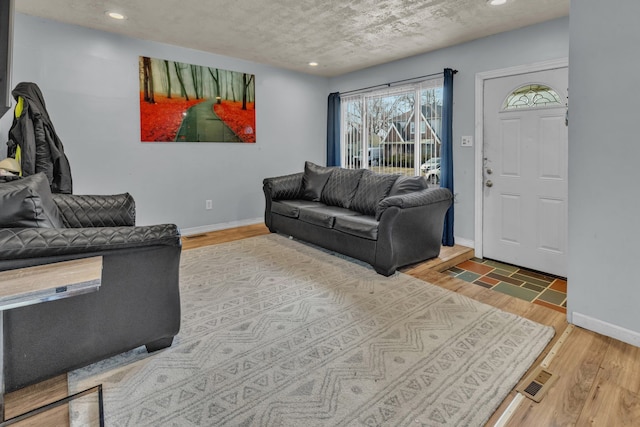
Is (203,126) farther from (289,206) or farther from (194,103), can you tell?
(289,206)

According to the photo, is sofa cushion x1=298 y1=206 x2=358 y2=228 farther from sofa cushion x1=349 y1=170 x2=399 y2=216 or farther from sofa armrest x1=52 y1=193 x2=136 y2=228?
sofa armrest x1=52 y1=193 x2=136 y2=228

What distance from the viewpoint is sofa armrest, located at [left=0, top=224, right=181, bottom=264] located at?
1486 mm

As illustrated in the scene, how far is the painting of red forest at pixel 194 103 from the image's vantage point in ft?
13.8

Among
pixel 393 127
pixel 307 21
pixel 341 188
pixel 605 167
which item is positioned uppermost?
pixel 307 21

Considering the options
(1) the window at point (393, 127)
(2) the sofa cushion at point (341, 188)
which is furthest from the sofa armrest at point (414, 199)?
(1) the window at point (393, 127)

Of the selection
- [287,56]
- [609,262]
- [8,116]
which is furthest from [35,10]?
[609,262]

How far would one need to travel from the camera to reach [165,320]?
1.95 meters

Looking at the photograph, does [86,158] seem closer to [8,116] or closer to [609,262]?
[8,116]

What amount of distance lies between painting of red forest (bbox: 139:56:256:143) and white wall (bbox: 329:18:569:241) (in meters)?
2.18

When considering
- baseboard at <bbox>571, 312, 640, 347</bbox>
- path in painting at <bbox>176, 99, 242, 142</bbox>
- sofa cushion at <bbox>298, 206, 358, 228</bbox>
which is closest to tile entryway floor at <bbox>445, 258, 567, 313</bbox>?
baseboard at <bbox>571, 312, 640, 347</bbox>

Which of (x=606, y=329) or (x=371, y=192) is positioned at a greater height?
(x=371, y=192)

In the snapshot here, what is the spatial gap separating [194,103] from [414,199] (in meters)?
3.11

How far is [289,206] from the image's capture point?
4.31 metres

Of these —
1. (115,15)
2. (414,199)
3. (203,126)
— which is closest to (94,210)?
(115,15)
